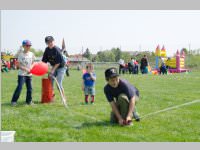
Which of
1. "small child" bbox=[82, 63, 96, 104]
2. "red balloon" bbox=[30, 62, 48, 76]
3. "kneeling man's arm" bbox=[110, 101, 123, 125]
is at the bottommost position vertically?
"kneeling man's arm" bbox=[110, 101, 123, 125]

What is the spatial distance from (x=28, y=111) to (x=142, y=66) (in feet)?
76.2

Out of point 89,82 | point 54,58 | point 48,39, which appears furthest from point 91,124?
point 48,39

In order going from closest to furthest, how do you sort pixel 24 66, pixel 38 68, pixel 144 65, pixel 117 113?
pixel 117 113 → pixel 38 68 → pixel 24 66 → pixel 144 65

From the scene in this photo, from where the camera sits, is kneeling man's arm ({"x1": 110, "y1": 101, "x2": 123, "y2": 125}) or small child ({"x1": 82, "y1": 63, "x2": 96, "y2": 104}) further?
small child ({"x1": 82, "y1": 63, "x2": 96, "y2": 104})

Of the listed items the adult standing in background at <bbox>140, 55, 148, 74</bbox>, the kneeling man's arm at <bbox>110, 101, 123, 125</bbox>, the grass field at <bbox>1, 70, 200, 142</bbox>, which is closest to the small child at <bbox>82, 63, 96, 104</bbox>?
the grass field at <bbox>1, 70, 200, 142</bbox>

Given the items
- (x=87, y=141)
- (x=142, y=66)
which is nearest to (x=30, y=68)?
(x=87, y=141)

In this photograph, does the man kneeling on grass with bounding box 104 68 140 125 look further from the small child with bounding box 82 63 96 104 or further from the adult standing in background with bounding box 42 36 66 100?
the adult standing in background with bounding box 42 36 66 100

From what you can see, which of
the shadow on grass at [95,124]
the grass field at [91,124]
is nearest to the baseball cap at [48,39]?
the grass field at [91,124]

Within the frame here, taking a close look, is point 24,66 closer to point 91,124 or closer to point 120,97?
point 91,124

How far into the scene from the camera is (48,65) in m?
8.93

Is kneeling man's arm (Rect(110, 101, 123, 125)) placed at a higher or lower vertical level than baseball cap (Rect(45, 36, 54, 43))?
lower

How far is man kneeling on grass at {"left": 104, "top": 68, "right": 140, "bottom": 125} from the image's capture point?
6.01 metres

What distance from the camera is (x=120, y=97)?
615 centimetres

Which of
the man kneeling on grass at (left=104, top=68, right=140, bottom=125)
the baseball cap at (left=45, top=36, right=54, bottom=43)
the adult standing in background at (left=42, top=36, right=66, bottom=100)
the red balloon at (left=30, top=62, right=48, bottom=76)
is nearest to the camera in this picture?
the man kneeling on grass at (left=104, top=68, right=140, bottom=125)
